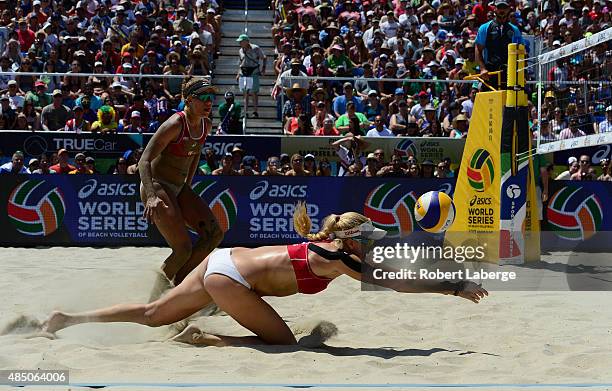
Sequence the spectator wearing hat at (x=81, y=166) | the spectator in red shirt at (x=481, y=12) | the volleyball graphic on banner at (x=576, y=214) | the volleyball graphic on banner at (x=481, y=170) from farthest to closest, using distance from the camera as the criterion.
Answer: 1. the spectator in red shirt at (x=481, y=12)
2. the spectator wearing hat at (x=81, y=166)
3. the volleyball graphic on banner at (x=576, y=214)
4. the volleyball graphic on banner at (x=481, y=170)

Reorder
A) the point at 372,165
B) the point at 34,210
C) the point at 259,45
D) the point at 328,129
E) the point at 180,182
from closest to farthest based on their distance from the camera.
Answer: the point at 180,182 → the point at 34,210 → the point at 372,165 → the point at 328,129 → the point at 259,45

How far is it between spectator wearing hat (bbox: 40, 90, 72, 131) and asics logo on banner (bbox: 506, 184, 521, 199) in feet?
21.7

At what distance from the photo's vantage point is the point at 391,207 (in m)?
12.2

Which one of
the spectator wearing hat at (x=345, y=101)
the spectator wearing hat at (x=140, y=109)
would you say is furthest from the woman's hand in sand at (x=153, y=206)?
the spectator wearing hat at (x=345, y=101)

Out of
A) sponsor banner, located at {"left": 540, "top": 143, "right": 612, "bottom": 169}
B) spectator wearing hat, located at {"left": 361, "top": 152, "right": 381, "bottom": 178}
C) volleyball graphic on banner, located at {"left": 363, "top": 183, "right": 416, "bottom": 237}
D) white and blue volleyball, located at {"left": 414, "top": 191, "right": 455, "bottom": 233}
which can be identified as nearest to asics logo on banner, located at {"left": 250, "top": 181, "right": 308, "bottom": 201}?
volleyball graphic on banner, located at {"left": 363, "top": 183, "right": 416, "bottom": 237}

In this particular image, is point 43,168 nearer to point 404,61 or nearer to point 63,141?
point 63,141

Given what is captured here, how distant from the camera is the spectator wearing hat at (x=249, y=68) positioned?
14148mm

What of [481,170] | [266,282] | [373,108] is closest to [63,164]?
[373,108]

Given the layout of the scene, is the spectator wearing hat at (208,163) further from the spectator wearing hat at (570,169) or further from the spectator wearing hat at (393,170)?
the spectator wearing hat at (570,169)

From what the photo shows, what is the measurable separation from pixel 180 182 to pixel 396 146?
7075mm

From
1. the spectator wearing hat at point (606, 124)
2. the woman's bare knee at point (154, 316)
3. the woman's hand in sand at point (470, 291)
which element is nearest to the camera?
the woman's hand in sand at point (470, 291)

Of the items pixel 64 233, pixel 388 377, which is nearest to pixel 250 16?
pixel 64 233

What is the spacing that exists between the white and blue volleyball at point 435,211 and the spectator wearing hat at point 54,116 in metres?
6.63

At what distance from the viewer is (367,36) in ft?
52.9
